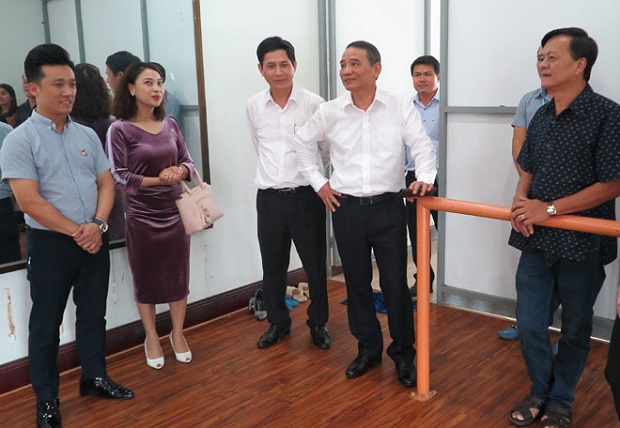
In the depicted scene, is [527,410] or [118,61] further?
[118,61]

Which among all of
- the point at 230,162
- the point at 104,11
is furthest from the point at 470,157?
the point at 104,11

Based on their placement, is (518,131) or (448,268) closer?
(518,131)

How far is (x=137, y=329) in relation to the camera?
3510 mm

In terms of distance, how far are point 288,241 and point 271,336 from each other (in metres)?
0.54

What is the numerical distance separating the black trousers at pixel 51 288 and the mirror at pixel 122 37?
40cm

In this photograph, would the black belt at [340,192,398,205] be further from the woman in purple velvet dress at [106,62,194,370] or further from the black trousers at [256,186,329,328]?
the woman in purple velvet dress at [106,62,194,370]

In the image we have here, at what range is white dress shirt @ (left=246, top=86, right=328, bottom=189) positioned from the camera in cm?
326

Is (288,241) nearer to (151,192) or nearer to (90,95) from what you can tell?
(151,192)

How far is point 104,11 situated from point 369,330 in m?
2.17

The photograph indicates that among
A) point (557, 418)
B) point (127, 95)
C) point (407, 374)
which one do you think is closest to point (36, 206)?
point (127, 95)

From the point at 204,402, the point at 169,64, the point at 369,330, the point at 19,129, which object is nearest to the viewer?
the point at 19,129

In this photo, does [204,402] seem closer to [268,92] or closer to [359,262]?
[359,262]

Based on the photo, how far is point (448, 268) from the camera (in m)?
3.96

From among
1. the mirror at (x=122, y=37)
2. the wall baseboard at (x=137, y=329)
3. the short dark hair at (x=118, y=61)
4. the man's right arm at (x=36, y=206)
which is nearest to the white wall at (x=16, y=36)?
the mirror at (x=122, y=37)
